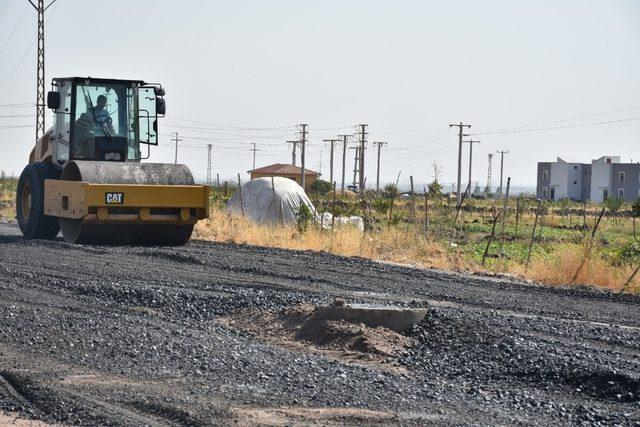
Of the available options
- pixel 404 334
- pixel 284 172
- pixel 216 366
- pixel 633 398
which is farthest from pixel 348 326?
pixel 284 172

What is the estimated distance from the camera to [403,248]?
27047 millimetres

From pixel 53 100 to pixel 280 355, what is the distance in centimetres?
1425

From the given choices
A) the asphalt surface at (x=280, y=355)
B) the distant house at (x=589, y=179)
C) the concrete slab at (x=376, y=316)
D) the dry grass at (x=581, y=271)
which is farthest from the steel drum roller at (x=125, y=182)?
the distant house at (x=589, y=179)

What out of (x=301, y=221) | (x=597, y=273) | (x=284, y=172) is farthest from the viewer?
(x=284, y=172)

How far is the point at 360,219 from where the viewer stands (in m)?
35.6

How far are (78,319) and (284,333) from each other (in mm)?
2358

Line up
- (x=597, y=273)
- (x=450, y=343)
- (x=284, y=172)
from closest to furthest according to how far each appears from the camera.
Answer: (x=450, y=343), (x=597, y=273), (x=284, y=172)

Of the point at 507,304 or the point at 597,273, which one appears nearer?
→ the point at 507,304

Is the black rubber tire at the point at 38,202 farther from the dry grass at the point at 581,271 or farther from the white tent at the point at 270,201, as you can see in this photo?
the white tent at the point at 270,201

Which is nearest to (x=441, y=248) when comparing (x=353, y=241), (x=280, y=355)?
(x=353, y=241)

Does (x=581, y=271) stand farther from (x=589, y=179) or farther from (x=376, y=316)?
(x=589, y=179)

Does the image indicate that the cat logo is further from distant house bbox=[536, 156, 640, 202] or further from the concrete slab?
distant house bbox=[536, 156, 640, 202]

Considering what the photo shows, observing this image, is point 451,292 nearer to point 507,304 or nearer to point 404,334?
point 507,304

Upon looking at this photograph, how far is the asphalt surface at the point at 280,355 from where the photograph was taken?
30.4 ft
